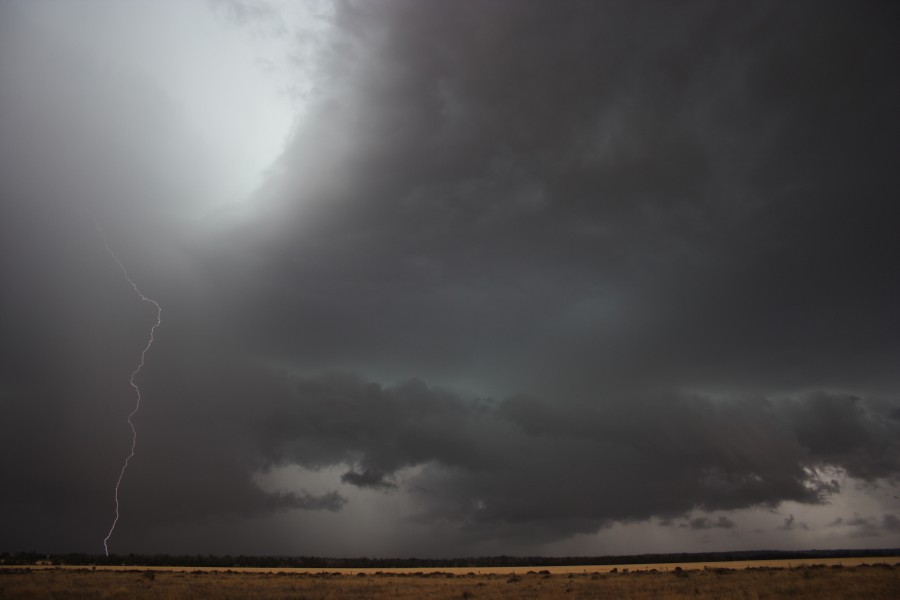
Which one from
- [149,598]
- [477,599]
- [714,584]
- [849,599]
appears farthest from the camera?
[714,584]

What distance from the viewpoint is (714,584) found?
49.1 metres

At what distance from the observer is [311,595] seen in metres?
46.2

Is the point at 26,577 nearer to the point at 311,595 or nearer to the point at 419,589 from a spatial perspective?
the point at 311,595

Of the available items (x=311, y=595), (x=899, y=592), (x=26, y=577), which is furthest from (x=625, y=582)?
(x=26, y=577)

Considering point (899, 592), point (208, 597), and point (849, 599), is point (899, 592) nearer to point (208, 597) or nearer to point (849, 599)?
point (849, 599)

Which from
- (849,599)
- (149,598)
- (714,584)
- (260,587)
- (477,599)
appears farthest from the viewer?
(260,587)

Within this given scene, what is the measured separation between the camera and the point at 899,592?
4031 cm

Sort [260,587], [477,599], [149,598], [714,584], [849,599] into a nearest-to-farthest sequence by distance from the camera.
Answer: [849,599] → [149,598] → [477,599] → [714,584] → [260,587]

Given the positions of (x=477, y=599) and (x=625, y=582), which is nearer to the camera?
(x=477, y=599)

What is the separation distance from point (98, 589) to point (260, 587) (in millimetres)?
12937

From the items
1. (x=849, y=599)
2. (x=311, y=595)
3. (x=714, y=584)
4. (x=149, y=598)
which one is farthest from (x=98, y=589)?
(x=849, y=599)

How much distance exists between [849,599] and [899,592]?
5679 millimetres

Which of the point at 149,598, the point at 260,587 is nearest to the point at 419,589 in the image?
the point at 260,587

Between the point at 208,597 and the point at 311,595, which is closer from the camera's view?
the point at 208,597
